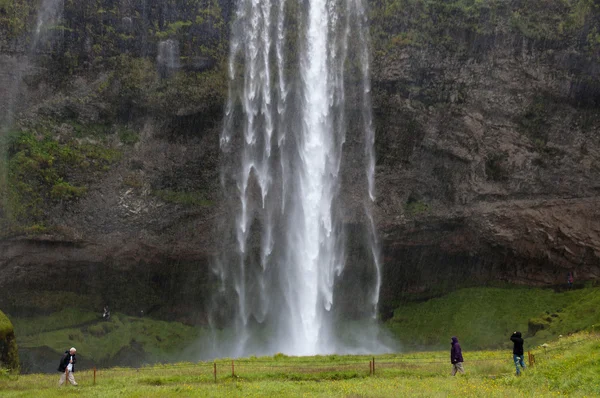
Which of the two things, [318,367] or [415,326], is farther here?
[415,326]

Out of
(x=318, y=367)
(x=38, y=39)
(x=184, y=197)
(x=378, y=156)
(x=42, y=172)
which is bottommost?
(x=318, y=367)

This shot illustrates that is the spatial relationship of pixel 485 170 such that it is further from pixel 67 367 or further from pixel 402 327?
pixel 67 367

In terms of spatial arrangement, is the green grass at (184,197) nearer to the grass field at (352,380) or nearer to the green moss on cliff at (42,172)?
the green moss on cliff at (42,172)

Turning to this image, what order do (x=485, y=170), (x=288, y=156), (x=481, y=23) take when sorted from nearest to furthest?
1. (x=485, y=170)
2. (x=481, y=23)
3. (x=288, y=156)

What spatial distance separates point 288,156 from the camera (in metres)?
46.2

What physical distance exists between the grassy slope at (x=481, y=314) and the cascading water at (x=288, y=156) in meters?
3.37

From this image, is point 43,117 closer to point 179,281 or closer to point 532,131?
point 179,281

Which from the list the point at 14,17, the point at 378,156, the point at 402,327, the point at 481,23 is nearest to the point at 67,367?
the point at 402,327

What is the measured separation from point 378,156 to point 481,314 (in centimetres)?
1342

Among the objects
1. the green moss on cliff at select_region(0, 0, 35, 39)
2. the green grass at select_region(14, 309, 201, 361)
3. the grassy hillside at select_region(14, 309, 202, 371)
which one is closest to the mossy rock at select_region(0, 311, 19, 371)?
the grassy hillside at select_region(14, 309, 202, 371)

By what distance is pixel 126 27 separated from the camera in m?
46.7

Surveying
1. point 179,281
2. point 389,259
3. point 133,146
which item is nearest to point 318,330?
point 389,259

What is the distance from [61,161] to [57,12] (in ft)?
37.4

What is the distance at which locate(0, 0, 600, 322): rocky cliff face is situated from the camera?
43.3 meters
